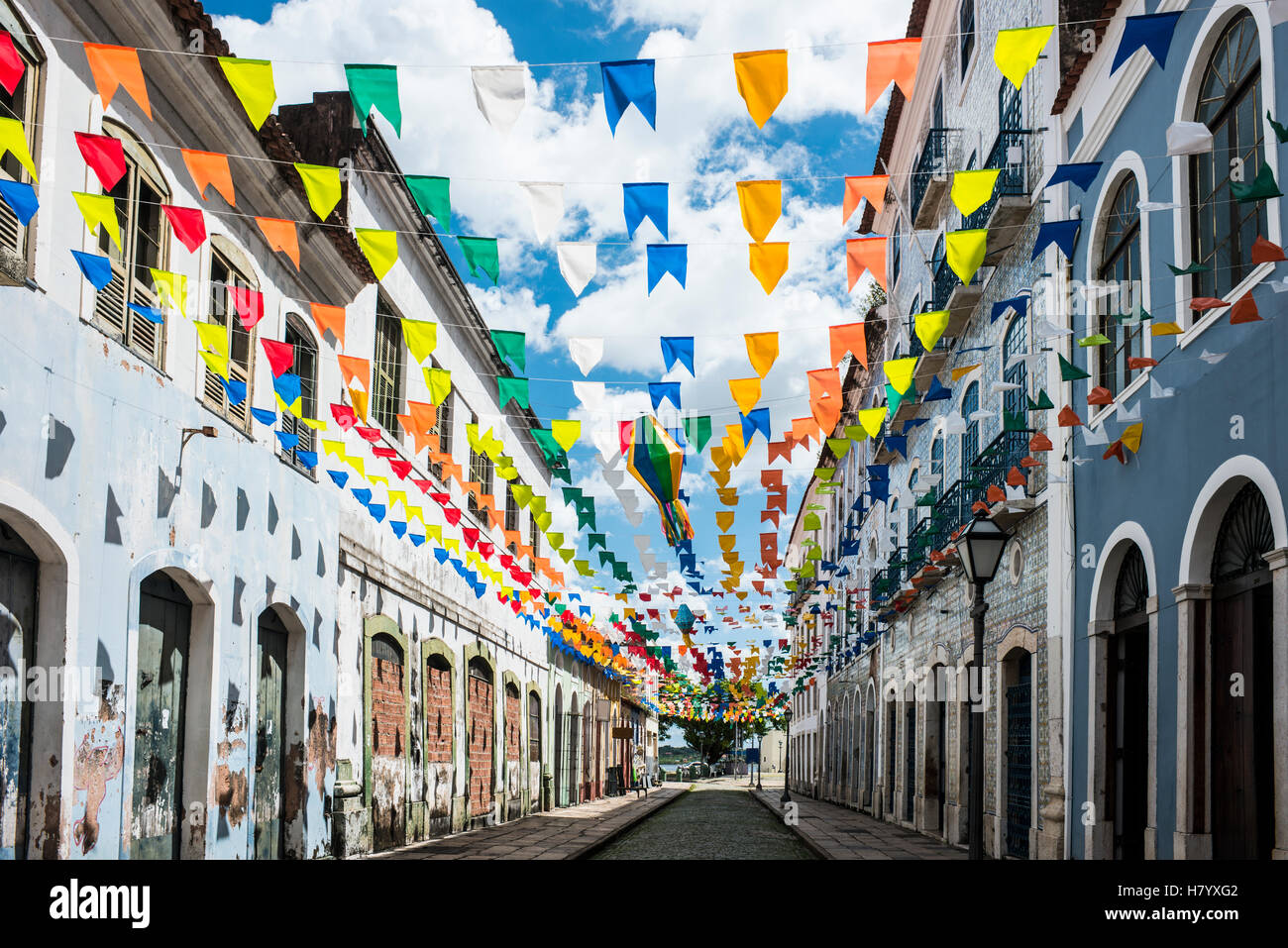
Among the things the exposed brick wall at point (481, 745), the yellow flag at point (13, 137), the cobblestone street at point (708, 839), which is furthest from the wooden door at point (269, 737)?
the exposed brick wall at point (481, 745)

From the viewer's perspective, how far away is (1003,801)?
1515 centimetres

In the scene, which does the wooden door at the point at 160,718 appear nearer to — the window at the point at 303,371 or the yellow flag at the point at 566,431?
the window at the point at 303,371

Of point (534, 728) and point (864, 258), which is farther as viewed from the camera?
point (534, 728)

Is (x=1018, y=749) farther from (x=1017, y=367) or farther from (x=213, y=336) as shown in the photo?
(x=213, y=336)

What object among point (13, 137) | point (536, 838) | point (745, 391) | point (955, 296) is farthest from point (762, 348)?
point (536, 838)

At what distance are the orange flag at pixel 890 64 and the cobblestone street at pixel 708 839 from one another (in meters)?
12.0

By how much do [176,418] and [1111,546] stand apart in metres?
8.58

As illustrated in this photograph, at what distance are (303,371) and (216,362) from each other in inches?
146

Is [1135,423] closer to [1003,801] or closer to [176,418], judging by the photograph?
[1003,801]

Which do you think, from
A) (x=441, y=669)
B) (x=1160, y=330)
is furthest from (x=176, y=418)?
(x=441, y=669)

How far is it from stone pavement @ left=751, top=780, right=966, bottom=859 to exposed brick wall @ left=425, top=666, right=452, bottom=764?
5.97 meters

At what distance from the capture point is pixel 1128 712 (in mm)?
11430

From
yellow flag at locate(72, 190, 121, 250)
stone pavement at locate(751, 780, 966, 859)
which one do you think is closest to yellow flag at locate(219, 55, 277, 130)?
yellow flag at locate(72, 190, 121, 250)

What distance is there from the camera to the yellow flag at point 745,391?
1100 cm
